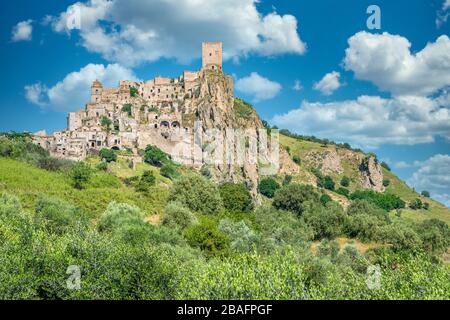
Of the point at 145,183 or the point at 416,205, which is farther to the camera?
the point at 416,205

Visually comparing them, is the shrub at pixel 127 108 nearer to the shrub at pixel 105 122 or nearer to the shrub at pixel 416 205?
the shrub at pixel 105 122

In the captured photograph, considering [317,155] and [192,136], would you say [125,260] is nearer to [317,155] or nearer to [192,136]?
[192,136]

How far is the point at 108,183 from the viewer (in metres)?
80.7

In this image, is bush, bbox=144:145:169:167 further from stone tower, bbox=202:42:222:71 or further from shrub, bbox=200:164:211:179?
stone tower, bbox=202:42:222:71

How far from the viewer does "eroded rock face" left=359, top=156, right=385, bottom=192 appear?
184 metres

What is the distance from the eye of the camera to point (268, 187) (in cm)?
13675

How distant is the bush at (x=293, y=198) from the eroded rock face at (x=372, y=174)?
92764mm

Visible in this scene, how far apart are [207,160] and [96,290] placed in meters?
92.1

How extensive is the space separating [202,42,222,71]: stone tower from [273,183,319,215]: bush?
60.2m

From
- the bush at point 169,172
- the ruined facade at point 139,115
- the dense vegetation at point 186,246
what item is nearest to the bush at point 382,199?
the dense vegetation at point 186,246

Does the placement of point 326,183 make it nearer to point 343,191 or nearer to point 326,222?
point 343,191

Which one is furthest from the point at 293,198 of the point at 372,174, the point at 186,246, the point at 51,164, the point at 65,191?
the point at 372,174

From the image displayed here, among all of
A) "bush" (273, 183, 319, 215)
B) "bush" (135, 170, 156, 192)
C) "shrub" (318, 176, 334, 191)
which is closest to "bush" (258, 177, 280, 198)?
"shrub" (318, 176, 334, 191)

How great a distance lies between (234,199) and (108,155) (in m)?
33.7
